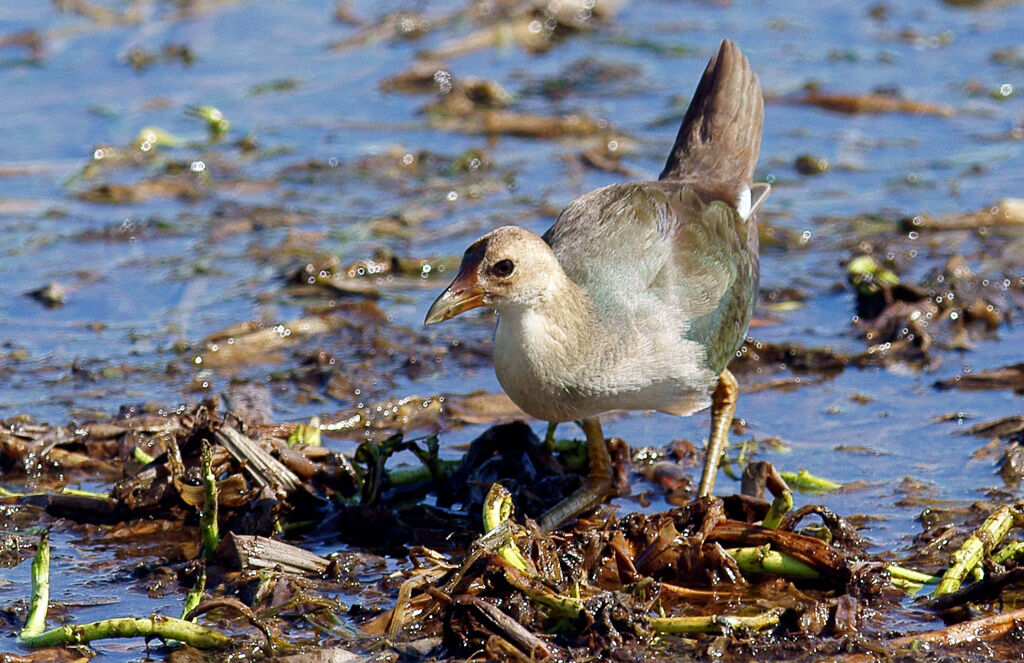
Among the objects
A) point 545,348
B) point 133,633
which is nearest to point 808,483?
point 545,348

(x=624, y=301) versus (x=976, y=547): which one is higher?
(x=624, y=301)

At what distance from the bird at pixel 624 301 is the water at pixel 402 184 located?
588 mm

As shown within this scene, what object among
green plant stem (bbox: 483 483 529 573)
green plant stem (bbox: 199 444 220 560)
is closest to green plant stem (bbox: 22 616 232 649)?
green plant stem (bbox: 199 444 220 560)

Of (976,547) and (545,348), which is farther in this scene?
(545,348)

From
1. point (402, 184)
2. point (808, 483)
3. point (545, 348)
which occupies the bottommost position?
point (808, 483)

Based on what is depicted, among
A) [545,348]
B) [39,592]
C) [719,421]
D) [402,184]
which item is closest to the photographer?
[39,592]

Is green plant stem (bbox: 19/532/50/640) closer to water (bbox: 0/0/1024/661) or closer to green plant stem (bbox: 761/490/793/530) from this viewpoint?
water (bbox: 0/0/1024/661)

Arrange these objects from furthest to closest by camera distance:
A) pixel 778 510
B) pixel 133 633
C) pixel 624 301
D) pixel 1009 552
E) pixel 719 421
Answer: pixel 719 421, pixel 624 301, pixel 778 510, pixel 1009 552, pixel 133 633

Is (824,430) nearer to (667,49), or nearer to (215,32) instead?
(667,49)

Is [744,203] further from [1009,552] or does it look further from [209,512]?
[209,512]

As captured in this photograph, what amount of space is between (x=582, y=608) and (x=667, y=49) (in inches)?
281

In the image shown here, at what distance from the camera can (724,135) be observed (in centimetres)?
571

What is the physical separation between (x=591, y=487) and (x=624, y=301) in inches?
25.3

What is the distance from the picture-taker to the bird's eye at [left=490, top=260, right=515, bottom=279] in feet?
14.3
